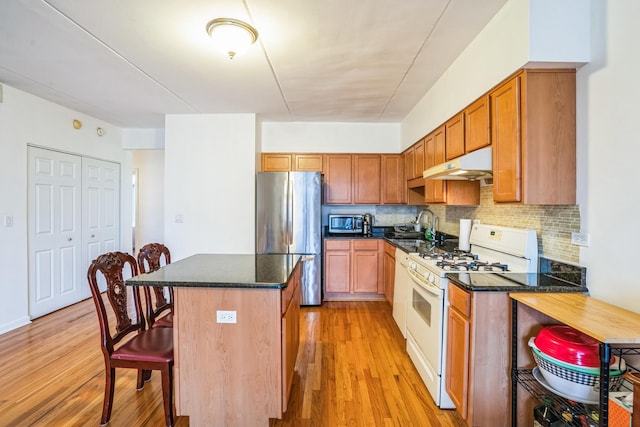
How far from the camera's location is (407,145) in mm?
4051

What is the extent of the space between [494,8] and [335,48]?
1063 mm

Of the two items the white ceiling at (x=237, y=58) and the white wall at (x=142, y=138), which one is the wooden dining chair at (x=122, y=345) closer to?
the white ceiling at (x=237, y=58)

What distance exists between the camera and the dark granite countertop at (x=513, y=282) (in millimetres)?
1636

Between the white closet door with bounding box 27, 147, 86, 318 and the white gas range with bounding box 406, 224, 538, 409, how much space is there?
4.13m

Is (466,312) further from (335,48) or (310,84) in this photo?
(310,84)

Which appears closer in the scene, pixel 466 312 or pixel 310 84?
pixel 466 312

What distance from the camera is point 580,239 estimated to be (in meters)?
1.68

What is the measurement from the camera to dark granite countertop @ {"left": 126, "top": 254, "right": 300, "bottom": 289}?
1671 mm

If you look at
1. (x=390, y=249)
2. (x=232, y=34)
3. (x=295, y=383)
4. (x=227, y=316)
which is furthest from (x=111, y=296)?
(x=390, y=249)

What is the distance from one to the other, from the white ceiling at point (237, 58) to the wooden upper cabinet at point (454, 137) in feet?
1.61

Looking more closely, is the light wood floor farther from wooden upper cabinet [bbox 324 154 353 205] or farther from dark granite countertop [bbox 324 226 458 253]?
wooden upper cabinet [bbox 324 154 353 205]

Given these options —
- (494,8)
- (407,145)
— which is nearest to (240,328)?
(494,8)

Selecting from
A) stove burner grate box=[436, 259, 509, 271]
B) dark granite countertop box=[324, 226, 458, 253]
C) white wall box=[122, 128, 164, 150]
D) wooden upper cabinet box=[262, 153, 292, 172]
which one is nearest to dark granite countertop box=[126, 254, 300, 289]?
stove burner grate box=[436, 259, 509, 271]

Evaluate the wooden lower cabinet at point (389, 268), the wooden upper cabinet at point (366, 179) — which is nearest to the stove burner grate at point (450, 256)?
the wooden lower cabinet at point (389, 268)
